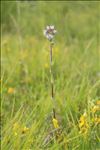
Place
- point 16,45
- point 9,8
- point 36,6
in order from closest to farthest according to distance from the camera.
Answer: point 16,45 < point 9,8 < point 36,6

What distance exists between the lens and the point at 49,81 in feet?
9.78

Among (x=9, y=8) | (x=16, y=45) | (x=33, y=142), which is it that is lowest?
(x=33, y=142)

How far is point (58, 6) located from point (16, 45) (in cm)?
122

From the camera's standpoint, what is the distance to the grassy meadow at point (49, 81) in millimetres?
2086

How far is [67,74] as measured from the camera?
11.4ft

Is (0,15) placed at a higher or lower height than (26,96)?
higher

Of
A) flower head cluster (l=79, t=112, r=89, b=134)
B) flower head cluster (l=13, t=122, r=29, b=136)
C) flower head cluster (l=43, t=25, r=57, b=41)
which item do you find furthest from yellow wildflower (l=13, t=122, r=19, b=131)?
flower head cluster (l=43, t=25, r=57, b=41)

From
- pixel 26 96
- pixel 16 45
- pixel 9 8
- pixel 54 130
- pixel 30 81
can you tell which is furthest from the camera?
pixel 9 8

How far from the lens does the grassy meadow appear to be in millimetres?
2086

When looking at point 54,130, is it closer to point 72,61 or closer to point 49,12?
point 72,61

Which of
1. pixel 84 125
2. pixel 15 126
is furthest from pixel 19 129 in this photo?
pixel 84 125

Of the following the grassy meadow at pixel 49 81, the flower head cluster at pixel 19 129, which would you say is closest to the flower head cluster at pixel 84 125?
the grassy meadow at pixel 49 81

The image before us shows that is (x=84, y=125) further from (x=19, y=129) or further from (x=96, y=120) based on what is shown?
(x=19, y=129)

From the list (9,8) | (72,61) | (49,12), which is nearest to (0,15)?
(9,8)
